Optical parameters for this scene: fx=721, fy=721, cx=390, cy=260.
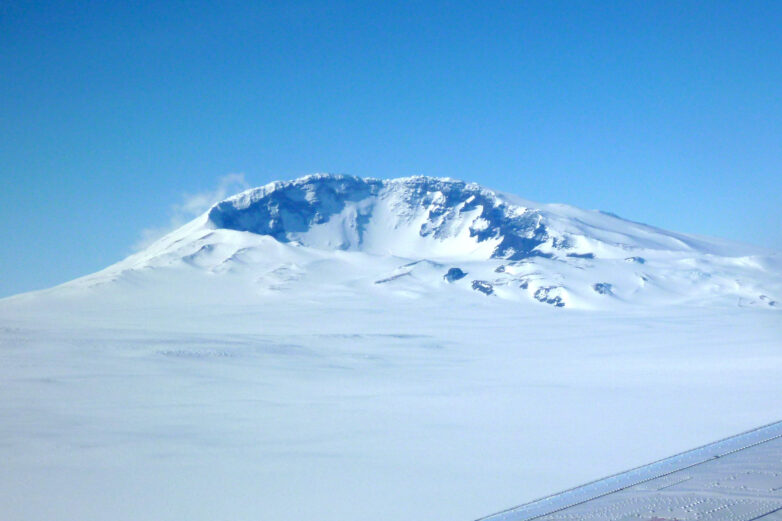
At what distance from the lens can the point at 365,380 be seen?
32781 millimetres

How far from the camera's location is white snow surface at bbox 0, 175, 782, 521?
16.0m

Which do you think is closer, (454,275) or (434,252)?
(454,275)

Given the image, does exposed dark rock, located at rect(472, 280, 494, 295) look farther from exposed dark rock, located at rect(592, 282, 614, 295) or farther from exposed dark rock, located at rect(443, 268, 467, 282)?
exposed dark rock, located at rect(592, 282, 614, 295)

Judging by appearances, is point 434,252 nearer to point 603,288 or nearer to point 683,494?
point 603,288

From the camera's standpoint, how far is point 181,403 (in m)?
25.5

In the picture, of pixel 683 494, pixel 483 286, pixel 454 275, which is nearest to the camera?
pixel 683 494

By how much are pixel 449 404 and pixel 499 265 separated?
244 ft

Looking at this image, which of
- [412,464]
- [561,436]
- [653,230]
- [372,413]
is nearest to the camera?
[412,464]

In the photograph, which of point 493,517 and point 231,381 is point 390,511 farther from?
point 231,381

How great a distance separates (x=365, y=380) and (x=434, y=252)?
3438 inches

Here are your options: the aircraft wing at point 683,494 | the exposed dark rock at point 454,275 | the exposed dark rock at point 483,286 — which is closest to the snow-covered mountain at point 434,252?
the exposed dark rock at point 483,286

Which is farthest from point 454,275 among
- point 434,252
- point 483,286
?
point 434,252

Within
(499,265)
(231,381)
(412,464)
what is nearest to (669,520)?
(412,464)

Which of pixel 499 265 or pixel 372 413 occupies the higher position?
pixel 499 265
